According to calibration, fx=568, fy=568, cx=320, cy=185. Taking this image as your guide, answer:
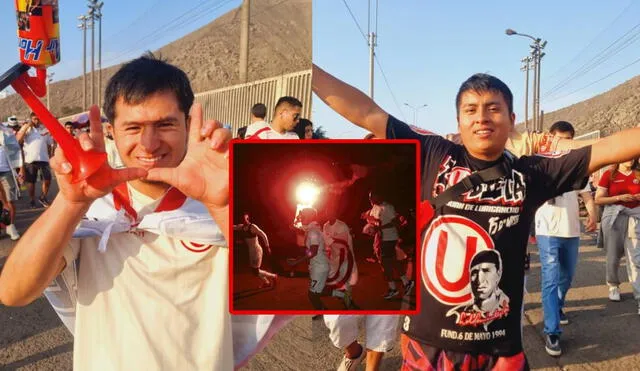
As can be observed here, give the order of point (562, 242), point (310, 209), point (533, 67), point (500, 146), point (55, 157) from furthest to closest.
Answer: point (562, 242)
point (500, 146)
point (533, 67)
point (310, 209)
point (55, 157)

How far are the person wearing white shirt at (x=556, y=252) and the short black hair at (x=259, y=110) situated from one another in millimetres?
2614

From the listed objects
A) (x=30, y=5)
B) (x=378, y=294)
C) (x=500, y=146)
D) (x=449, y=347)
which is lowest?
(x=449, y=347)

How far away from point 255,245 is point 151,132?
0.26m

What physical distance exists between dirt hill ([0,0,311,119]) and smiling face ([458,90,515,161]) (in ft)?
1.52

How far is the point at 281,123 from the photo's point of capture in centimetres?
105

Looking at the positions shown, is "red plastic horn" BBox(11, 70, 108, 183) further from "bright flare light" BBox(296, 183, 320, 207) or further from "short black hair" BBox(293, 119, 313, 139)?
"short black hair" BBox(293, 119, 313, 139)

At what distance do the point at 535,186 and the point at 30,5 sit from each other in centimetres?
122

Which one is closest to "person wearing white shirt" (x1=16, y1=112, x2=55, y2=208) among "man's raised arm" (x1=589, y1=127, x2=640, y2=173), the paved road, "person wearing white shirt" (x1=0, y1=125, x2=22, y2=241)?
"person wearing white shirt" (x1=0, y1=125, x2=22, y2=241)

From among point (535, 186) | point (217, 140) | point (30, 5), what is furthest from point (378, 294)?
point (535, 186)

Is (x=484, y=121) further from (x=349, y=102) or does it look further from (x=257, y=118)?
(x=257, y=118)

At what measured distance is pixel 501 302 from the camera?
1422 mm

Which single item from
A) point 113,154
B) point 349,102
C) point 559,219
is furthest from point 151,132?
point 559,219

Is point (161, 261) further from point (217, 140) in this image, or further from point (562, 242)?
point (562, 242)

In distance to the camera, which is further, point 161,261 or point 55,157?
point 161,261
